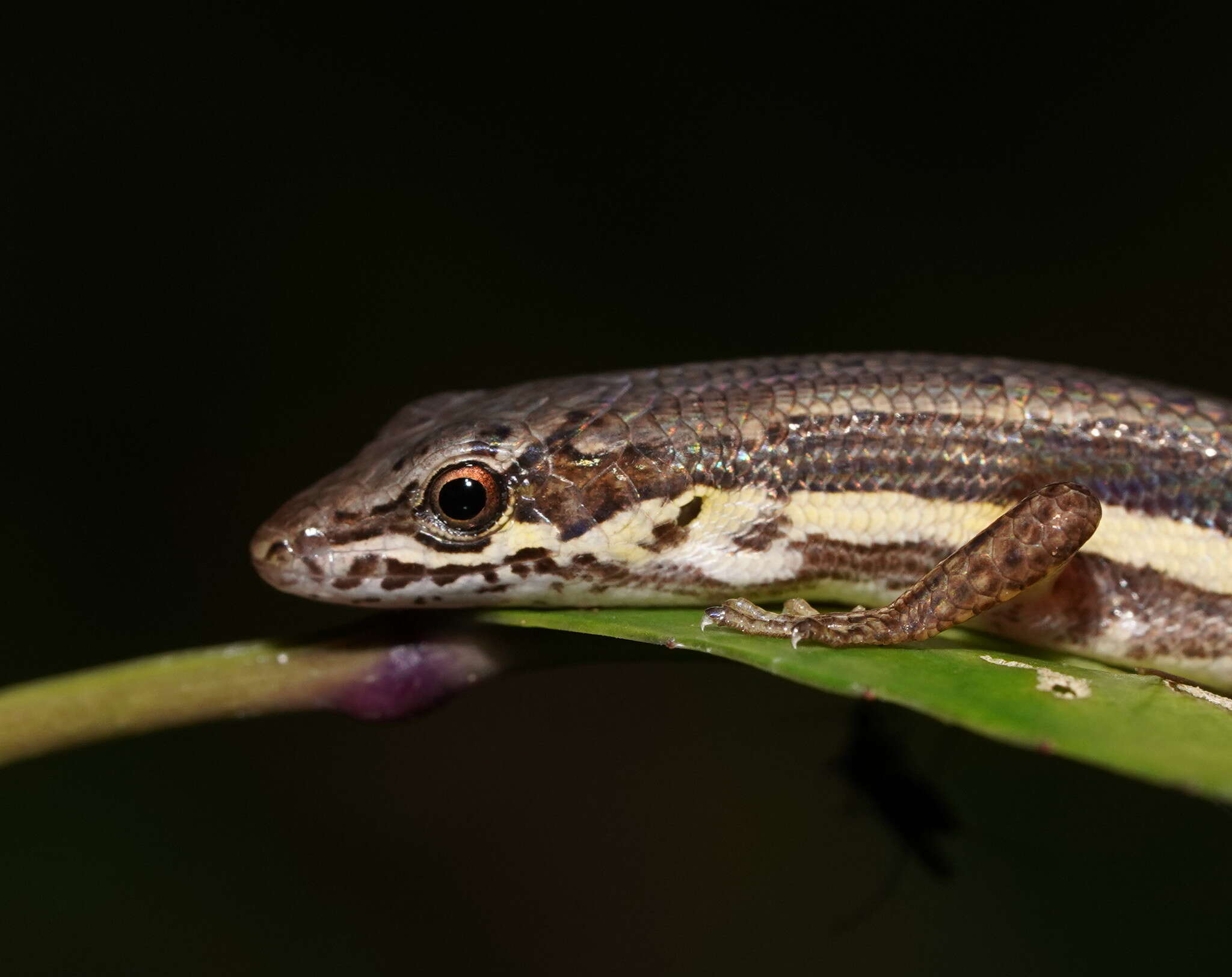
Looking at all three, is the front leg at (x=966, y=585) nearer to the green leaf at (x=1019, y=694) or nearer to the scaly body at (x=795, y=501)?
the green leaf at (x=1019, y=694)

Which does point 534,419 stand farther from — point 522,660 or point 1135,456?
point 1135,456

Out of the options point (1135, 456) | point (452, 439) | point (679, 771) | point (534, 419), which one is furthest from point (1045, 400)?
point (679, 771)

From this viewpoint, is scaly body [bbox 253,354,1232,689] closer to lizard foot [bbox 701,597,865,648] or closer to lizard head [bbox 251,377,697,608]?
lizard head [bbox 251,377,697,608]

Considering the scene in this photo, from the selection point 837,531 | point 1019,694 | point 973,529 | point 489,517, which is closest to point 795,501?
point 837,531

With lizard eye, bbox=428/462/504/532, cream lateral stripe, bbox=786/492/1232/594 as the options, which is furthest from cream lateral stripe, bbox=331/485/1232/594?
lizard eye, bbox=428/462/504/532

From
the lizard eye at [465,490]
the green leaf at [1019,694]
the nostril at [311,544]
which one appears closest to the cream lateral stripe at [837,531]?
the lizard eye at [465,490]

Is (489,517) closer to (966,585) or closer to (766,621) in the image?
(766,621)
